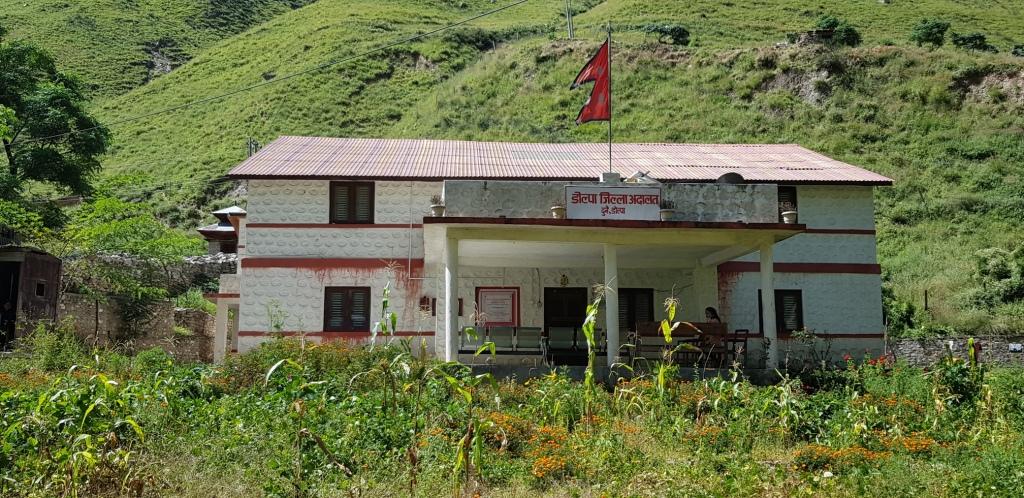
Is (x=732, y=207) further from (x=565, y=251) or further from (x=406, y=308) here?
(x=406, y=308)

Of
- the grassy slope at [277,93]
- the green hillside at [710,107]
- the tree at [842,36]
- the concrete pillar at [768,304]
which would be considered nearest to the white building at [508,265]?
the concrete pillar at [768,304]

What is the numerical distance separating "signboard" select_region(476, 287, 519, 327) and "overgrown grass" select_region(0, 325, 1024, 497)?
7.53 metres

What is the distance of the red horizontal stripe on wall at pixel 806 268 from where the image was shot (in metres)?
22.1

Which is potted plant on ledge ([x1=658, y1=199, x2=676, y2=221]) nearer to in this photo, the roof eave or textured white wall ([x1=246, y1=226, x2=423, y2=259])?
the roof eave

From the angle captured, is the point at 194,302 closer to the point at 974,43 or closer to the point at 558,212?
the point at 558,212

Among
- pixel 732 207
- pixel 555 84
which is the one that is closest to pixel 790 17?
pixel 555 84

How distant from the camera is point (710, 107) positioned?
164 ft

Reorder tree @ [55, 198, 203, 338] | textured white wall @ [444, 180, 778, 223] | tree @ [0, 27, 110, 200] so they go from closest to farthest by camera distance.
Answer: textured white wall @ [444, 180, 778, 223] → tree @ [55, 198, 203, 338] → tree @ [0, 27, 110, 200]

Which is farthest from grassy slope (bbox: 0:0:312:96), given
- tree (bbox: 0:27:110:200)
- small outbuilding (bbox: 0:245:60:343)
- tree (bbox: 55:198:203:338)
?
small outbuilding (bbox: 0:245:60:343)

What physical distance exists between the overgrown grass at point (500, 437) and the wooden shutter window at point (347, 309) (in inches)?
244

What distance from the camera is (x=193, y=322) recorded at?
26.7 m

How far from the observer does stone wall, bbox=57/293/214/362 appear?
22656 mm

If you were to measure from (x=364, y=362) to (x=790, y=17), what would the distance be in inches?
2625

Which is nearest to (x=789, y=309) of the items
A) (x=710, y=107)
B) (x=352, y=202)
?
(x=352, y=202)
